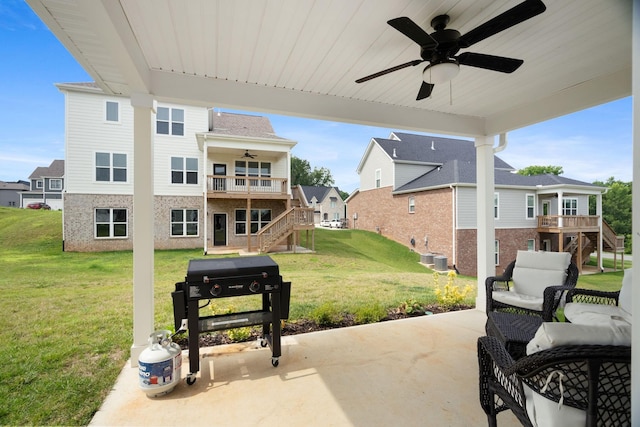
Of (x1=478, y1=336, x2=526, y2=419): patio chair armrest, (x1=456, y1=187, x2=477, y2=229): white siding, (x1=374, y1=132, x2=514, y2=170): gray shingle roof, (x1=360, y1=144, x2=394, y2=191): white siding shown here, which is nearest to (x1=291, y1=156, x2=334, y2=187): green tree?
(x1=360, y1=144, x2=394, y2=191): white siding

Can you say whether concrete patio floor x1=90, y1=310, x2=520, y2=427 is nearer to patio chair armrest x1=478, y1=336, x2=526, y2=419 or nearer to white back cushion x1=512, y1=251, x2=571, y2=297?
patio chair armrest x1=478, y1=336, x2=526, y2=419

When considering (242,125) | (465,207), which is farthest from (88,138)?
(465,207)

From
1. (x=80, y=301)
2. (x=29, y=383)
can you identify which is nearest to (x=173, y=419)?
(x=29, y=383)

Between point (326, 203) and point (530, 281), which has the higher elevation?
point (326, 203)

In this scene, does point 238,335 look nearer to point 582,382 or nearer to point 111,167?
point 582,382

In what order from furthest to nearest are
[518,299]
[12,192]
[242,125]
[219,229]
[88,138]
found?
[12,192]
[242,125]
[219,229]
[88,138]
[518,299]

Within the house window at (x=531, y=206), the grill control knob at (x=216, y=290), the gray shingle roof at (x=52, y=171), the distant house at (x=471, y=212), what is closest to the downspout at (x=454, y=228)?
the distant house at (x=471, y=212)

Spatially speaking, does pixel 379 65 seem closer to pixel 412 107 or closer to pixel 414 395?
pixel 412 107

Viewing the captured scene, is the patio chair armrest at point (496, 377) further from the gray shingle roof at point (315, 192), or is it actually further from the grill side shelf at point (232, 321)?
the gray shingle roof at point (315, 192)

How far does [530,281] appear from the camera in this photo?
11.7 feet

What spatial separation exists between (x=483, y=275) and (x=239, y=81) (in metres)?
4.20

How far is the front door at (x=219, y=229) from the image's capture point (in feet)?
35.7

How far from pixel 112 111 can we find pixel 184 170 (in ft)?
9.02

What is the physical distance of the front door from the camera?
10.9m
